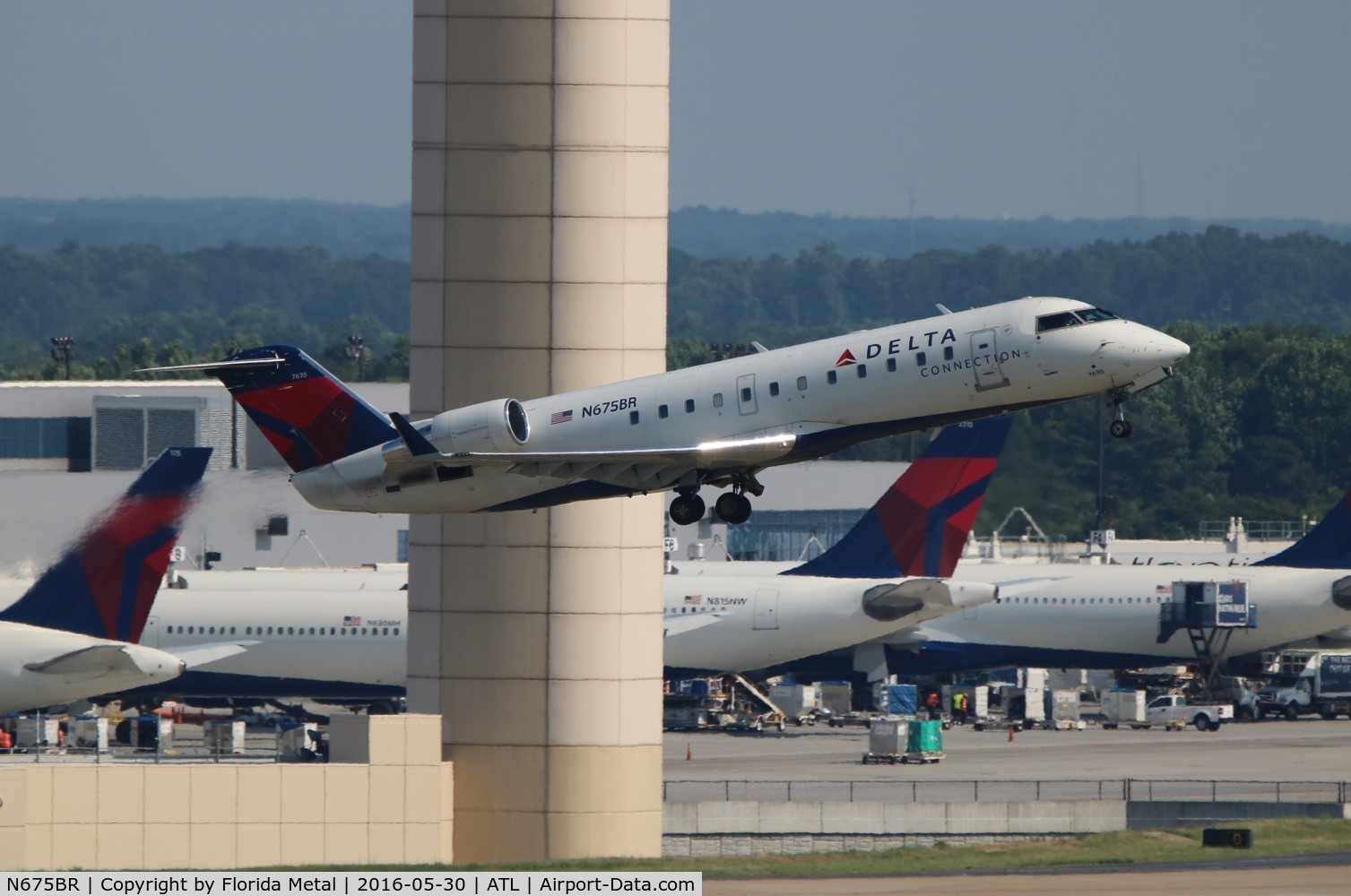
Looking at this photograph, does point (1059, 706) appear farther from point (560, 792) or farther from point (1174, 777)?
point (560, 792)

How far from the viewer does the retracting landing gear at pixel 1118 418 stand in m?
52.8

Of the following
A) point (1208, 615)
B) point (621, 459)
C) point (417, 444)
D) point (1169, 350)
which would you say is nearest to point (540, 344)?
point (417, 444)

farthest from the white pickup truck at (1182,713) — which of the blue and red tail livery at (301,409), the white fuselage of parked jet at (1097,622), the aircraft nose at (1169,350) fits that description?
the blue and red tail livery at (301,409)

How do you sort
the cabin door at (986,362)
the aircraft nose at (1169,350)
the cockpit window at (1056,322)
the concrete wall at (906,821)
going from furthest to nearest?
the concrete wall at (906,821) < the cockpit window at (1056,322) < the cabin door at (986,362) < the aircraft nose at (1169,350)

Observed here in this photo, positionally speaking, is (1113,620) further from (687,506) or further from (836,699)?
(687,506)

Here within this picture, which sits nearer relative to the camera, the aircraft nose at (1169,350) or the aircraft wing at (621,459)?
the aircraft nose at (1169,350)

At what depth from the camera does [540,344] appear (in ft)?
206

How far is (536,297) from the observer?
6291 centimetres

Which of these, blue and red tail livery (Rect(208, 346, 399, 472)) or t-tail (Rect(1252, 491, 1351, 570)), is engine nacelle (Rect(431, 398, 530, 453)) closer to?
blue and red tail livery (Rect(208, 346, 399, 472))

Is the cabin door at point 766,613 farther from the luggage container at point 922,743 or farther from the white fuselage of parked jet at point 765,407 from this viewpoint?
the white fuselage of parked jet at point 765,407

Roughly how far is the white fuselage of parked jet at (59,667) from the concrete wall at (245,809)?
565 inches

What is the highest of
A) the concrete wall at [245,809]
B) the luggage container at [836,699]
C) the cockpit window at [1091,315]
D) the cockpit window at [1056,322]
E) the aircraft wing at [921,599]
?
the cockpit window at [1091,315]

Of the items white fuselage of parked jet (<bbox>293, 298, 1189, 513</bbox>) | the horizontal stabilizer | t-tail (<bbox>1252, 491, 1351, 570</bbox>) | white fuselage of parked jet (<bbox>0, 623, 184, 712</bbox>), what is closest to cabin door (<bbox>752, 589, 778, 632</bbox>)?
the horizontal stabilizer

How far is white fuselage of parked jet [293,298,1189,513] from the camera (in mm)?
54500
